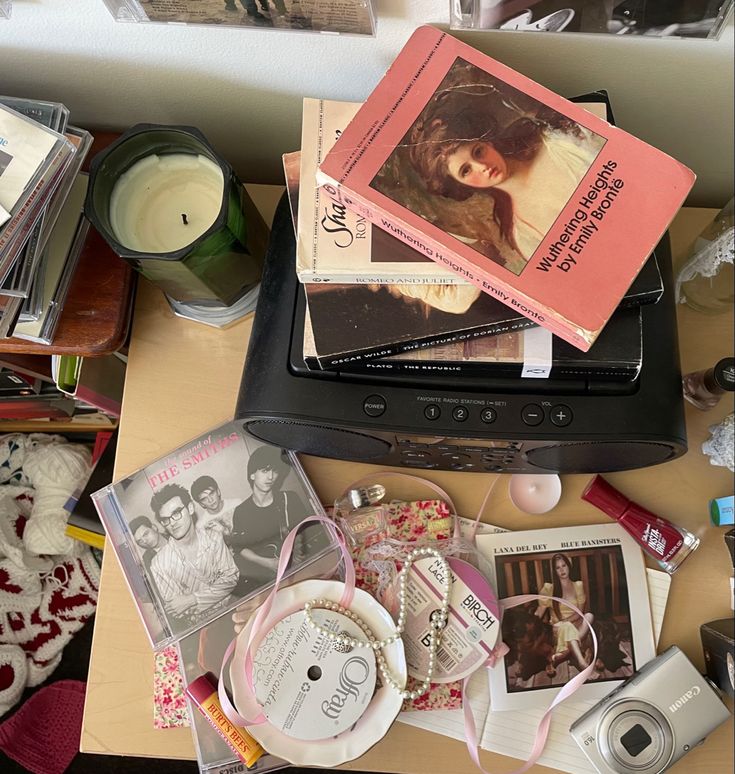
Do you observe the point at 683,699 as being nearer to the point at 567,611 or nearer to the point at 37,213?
the point at 567,611

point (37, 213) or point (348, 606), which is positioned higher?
point (37, 213)

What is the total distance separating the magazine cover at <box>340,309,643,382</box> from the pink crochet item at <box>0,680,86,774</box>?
1051 mm

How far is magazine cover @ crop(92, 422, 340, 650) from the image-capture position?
0.72 meters

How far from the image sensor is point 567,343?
515 mm

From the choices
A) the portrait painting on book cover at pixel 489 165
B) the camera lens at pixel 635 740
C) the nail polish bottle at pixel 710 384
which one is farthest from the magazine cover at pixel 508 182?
the camera lens at pixel 635 740

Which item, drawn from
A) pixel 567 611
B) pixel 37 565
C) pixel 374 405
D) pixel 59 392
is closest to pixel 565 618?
pixel 567 611

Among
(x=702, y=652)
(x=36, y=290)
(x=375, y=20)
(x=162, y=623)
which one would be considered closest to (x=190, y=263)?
(x=36, y=290)

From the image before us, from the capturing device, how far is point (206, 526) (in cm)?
73

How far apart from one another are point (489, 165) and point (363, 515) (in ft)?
1.28

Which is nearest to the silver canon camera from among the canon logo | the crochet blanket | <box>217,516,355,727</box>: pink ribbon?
the canon logo

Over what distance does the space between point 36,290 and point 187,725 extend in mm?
469

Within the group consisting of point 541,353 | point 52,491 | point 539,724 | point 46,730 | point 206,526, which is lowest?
point 46,730

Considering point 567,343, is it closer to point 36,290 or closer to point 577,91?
point 577,91

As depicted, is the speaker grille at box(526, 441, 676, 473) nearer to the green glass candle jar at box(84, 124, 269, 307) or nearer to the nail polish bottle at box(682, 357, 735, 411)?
the nail polish bottle at box(682, 357, 735, 411)
